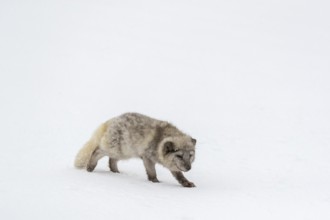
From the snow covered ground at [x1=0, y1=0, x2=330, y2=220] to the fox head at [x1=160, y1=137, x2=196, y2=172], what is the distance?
0.60m

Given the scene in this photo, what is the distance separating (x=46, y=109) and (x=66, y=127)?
99.7 inches

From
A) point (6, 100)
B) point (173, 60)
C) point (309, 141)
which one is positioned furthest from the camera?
point (173, 60)

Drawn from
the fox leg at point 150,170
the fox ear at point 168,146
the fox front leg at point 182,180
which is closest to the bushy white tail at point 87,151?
the fox leg at point 150,170

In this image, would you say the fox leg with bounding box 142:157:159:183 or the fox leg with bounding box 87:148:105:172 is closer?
the fox leg with bounding box 142:157:159:183

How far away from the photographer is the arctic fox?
11.1 meters

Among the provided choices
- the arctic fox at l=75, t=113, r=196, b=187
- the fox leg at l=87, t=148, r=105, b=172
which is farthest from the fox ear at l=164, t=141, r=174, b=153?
the fox leg at l=87, t=148, r=105, b=172

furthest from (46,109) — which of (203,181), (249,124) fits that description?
(203,181)

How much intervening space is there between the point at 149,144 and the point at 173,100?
912 centimetres

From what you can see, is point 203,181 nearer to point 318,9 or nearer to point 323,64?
point 323,64

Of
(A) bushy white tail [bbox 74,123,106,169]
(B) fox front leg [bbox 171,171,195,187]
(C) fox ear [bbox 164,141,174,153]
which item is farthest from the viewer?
(A) bushy white tail [bbox 74,123,106,169]

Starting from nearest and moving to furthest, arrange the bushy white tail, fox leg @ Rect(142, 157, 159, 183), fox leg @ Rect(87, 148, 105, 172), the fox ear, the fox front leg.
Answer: the fox ear, the fox front leg, fox leg @ Rect(142, 157, 159, 183), fox leg @ Rect(87, 148, 105, 172), the bushy white tail

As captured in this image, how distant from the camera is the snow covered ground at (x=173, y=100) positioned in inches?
366

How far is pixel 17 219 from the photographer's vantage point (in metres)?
7.25

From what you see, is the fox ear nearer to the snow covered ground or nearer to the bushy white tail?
the snow covered ground
